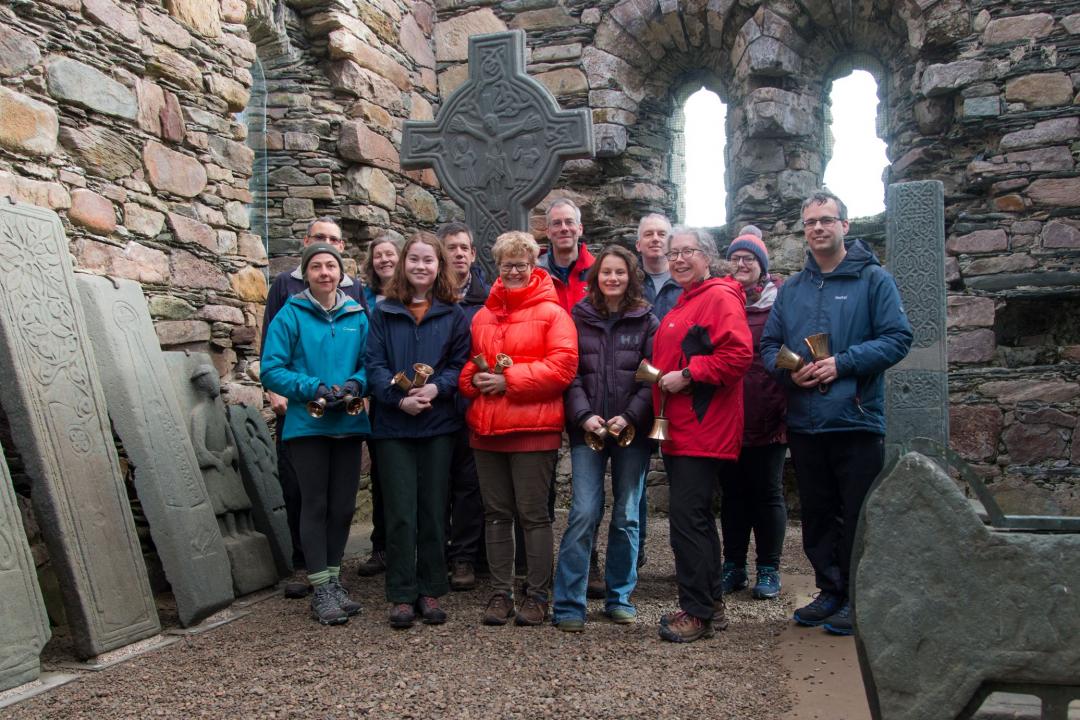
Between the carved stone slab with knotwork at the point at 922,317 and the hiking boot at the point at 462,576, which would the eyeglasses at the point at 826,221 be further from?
the hiking boot at the point at 462,576

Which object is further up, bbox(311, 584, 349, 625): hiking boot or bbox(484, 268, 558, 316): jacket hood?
bbox(484, 268, 558, 316): jacket hood

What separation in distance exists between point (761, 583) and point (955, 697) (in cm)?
227

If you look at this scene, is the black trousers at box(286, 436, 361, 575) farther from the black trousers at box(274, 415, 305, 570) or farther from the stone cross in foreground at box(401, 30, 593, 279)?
the stone cross in foreground at box(401, 30, 593, 279)

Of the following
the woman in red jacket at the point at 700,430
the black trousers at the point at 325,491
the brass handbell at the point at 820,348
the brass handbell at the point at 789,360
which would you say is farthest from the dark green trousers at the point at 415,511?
the brass handbell at the point at 820,348

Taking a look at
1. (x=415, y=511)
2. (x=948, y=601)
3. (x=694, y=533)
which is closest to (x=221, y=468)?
(x=415, y=511)

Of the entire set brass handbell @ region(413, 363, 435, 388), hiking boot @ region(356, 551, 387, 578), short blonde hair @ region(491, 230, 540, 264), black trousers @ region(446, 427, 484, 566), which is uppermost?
A: short blonde hair @ region(491, 230, 540, 264)

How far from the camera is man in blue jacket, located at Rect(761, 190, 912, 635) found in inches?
147

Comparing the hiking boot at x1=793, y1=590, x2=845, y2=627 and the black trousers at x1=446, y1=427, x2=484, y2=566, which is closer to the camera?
the hiking boot at x1=793, y1=590, x2=845, y2=627

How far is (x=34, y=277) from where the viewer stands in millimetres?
3785

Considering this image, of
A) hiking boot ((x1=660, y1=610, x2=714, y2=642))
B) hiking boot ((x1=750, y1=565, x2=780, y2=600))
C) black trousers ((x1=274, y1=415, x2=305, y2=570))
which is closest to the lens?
hiking boot ((x1=660, y1=610, x2=714, y2=642))

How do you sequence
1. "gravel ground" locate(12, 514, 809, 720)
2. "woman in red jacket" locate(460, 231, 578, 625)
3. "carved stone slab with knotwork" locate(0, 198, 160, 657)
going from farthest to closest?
"woman in red jacket" locate(460, 231, 578, 625)
"carved stone slab with knotwork" locate(0, 198, 160, 657)
"gravel ground" locate(12, 514, 809, 720)

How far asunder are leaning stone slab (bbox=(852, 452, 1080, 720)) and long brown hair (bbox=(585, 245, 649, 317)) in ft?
6.07

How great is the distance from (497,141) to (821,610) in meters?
2.83

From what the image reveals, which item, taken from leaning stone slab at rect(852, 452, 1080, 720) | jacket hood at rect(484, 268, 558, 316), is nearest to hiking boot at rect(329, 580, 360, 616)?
jacket hood at rect(484, 268, 558, 316)
